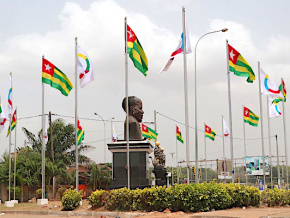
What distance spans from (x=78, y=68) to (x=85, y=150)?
24392mm

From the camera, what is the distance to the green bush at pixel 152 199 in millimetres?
14383

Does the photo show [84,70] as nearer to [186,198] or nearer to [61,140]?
[186,198]

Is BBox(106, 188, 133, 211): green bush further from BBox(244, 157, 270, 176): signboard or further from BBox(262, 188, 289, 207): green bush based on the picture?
BBox(244, 157, 270, 176): signboard

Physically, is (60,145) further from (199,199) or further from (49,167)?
(199,199)

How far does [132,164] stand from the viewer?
1944 centimetres

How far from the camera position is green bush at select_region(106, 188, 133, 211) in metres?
15.4

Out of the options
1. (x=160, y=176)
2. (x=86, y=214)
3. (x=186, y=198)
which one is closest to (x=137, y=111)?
(x=160, y=176)

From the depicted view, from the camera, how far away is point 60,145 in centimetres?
4172

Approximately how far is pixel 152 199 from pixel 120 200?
156 cm

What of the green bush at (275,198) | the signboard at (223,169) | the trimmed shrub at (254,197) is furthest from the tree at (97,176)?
the trimmed shrub at (254,197)

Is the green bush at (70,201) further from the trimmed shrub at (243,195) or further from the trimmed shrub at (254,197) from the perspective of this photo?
the trimmed shrub at (254,197)

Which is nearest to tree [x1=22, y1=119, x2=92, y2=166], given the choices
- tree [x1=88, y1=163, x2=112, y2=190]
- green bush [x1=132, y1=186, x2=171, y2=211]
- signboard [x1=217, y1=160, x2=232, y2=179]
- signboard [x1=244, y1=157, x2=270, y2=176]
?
tree [x1=88, y1=163, x2=112, y2=190]

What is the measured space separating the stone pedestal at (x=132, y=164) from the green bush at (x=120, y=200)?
331 centimetres

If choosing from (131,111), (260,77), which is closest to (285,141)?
(260,77)
